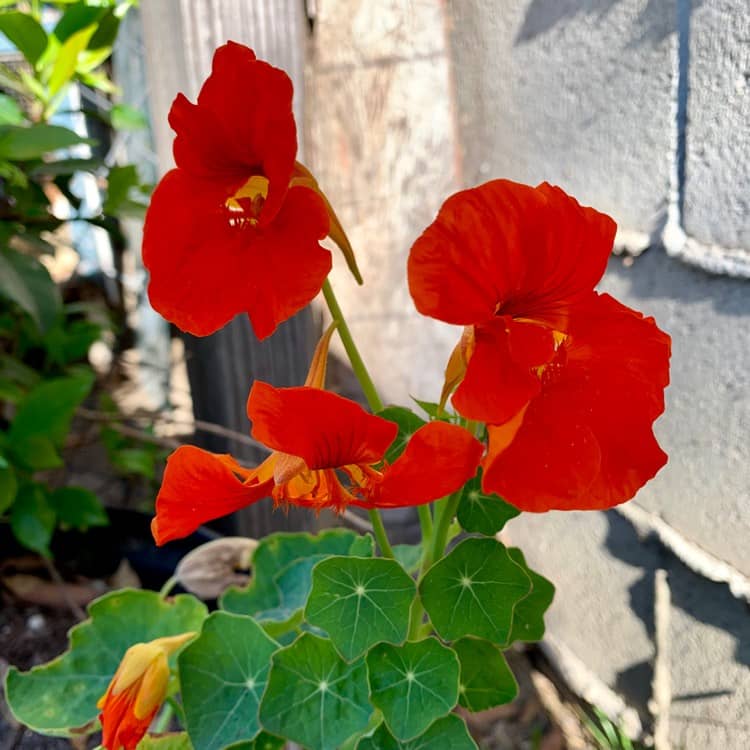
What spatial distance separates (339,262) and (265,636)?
0.67 metres

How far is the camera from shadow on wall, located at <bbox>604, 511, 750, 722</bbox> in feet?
2.53

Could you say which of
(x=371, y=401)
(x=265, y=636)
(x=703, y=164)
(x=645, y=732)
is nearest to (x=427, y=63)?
(x=703, y=164)

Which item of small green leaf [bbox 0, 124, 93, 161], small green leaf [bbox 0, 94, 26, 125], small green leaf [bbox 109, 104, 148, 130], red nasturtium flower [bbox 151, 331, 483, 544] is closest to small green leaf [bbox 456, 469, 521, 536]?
red nasturtium flower [bbox 151, 331, 483, 544]

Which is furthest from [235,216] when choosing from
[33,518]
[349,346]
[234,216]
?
[33,518]

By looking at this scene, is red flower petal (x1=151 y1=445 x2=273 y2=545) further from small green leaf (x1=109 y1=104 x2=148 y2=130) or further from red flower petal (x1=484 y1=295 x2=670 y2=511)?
small green leaf (x1=109 y1=104 x2=148 y2=130)

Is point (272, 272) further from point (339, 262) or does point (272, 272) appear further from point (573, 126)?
point (339, 262)

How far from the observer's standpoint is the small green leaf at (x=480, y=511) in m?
0.56

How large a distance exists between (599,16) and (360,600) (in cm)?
70

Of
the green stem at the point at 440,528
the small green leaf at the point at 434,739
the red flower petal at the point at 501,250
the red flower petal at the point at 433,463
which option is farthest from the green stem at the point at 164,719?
the red flower petal at the point at 501,250

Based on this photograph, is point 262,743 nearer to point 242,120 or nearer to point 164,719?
point 164,719

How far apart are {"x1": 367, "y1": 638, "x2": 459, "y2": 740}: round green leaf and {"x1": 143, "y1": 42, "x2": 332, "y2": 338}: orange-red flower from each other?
0.99ft

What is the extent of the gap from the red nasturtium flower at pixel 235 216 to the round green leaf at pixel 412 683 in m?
0.30

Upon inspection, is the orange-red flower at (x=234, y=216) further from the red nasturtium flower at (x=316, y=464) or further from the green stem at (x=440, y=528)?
the green stem at (x=440, y=528)

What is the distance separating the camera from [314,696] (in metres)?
0.61
